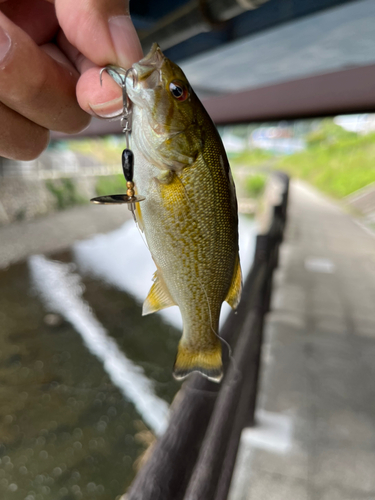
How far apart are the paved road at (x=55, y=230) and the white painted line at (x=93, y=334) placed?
682 millimetres

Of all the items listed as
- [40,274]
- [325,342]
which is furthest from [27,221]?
[325,342]

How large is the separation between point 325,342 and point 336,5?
3.07m

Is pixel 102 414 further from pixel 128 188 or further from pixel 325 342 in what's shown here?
pixel 128 188

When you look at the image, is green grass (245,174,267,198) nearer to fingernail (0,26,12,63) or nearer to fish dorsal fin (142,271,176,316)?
fish dorsal fin (142,271,176,316)

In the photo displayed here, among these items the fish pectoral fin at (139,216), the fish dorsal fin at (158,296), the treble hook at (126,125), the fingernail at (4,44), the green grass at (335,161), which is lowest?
Result: the fish dorsal fin at (158,296)

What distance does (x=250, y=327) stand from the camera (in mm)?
2098

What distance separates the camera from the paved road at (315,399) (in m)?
2.06

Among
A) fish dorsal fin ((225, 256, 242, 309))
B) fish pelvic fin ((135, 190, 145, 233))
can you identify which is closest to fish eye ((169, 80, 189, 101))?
fish pelvic fin ((135, 190, 145, 233))

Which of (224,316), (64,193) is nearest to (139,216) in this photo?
(224,316)

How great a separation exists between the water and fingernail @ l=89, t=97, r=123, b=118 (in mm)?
3401

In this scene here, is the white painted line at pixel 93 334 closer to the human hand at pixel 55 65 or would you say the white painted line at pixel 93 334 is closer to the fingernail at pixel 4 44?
the human hand at pixel 55 65

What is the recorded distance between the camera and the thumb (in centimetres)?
71

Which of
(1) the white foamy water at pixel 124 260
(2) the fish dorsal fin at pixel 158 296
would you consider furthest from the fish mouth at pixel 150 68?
(1) the white foamy water at pixel 124 260

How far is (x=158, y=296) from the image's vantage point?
0.87 meters
